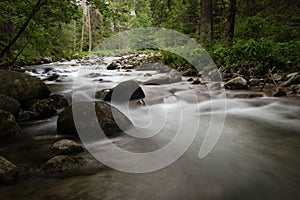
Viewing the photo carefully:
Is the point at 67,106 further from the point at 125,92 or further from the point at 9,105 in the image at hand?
the point at 125,92

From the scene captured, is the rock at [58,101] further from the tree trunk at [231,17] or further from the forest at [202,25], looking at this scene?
the tree trunk at [231,17]

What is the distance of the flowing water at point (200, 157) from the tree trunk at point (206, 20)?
6749 mm

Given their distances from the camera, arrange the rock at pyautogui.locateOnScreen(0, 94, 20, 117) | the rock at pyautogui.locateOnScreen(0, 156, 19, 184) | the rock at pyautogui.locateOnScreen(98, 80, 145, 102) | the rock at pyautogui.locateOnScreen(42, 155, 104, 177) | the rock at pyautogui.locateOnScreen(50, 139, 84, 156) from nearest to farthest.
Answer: the rock at pyautogui.locateOnScreen(0, 156, 19, 184) → the rock at pyautogui.locateOnScreen(42, 155, 104, 177) → the rock at pyautogui.locateOnScreen(50, 139, 84, 156) → the rock at pyautogui.locateOnScreen(0, 94, 20, 117) → the rock at pyautogui.locateOnScreen(98, 80, 145, 102)

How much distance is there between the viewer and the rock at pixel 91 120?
3.47 m

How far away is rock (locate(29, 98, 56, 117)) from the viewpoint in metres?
4.48

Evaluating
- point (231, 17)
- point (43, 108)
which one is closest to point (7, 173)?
point (43, 108)

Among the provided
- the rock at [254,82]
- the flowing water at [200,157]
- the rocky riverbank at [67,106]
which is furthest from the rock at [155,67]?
the flowing water at [200,157]

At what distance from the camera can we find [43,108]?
4.55 m

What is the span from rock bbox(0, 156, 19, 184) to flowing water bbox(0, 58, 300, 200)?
66 mm


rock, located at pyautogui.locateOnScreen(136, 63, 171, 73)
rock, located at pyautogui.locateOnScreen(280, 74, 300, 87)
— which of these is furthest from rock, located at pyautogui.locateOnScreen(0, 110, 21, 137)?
rock, located at pyautogui.locateOnScreen(136, 63, 171, 73)

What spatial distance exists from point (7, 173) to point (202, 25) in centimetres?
1066

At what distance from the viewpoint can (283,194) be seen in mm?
1930

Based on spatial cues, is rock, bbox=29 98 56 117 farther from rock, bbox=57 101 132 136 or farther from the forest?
the forest

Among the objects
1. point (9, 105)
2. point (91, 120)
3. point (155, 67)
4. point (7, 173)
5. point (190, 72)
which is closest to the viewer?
point (7, 173)
